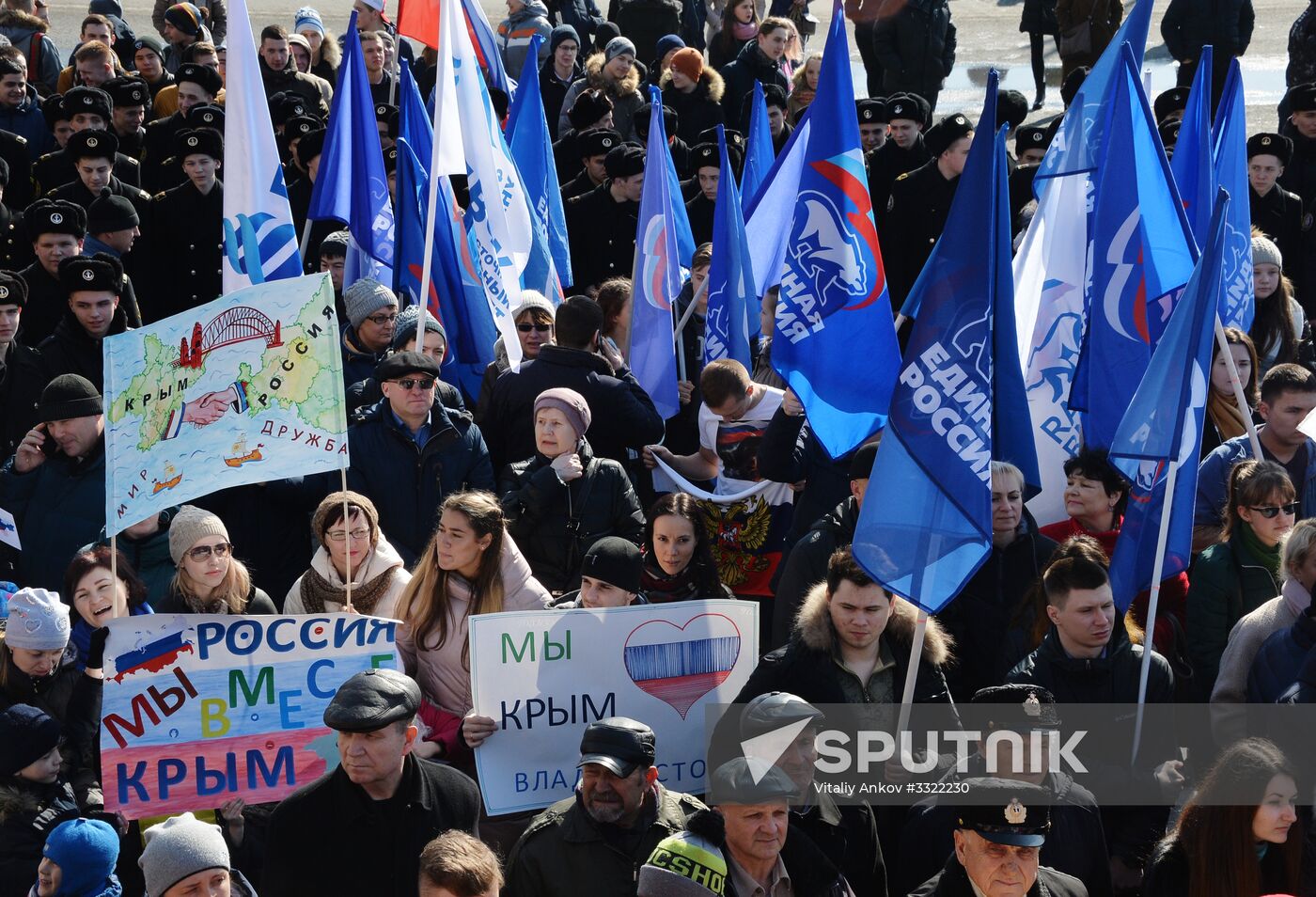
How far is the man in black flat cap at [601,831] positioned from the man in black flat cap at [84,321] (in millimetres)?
4198

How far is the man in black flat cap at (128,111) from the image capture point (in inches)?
477

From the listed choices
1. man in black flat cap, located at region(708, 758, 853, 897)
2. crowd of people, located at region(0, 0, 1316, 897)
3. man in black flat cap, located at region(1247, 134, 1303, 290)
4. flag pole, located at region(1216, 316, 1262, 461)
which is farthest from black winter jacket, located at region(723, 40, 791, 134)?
man in black flat cap, located at region(708, 758, 853, 897)

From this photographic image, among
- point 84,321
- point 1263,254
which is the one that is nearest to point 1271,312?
point 1263,254

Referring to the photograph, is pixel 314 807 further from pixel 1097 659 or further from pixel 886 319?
pixel 886 319

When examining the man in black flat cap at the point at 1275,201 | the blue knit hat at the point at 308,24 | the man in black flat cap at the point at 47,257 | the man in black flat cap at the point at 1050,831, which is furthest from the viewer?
the blue knit hat at the point at 308,24

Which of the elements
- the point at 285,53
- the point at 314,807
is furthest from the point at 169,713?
the point at 285,53

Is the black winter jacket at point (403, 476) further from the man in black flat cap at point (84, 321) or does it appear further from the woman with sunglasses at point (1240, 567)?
the woman with sunglasses at point (1240, 567)

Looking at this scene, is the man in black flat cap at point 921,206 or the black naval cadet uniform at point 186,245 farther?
the man in black flat cap at point 921,206

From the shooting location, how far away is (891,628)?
18.3 feet

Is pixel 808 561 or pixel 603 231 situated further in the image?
pixel 603 231

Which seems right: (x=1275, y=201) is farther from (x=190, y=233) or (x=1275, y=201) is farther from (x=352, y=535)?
(x=352, y=535)

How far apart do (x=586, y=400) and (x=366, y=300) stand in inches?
50.7

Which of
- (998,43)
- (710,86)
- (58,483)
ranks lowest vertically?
(998,43)

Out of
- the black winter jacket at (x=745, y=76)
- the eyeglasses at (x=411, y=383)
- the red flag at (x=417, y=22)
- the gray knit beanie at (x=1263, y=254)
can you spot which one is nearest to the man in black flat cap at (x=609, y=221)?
the red flag at (x=417, y=22)
